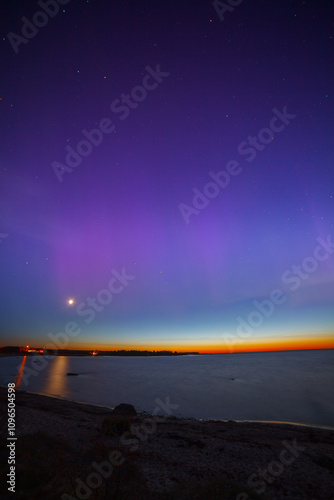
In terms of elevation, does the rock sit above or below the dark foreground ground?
below

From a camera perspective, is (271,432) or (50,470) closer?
(50,470)

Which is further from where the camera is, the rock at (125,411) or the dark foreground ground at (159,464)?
the rock at (125,411)

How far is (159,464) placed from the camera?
33.2ft

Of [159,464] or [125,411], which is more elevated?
[159,464]

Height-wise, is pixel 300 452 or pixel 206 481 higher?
pixel 206 481

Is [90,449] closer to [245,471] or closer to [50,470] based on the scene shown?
[50,470]

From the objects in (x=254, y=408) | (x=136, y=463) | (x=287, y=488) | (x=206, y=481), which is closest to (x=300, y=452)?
(x=287, y=488)

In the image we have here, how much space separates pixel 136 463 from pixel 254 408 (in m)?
26.7

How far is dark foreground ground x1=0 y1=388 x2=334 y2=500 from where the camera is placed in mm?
7469

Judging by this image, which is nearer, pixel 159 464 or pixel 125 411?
pixel 159 464

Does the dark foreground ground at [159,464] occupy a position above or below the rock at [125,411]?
above

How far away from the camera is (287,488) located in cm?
911

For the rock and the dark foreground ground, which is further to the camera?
the rock

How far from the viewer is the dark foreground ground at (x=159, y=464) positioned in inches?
294
